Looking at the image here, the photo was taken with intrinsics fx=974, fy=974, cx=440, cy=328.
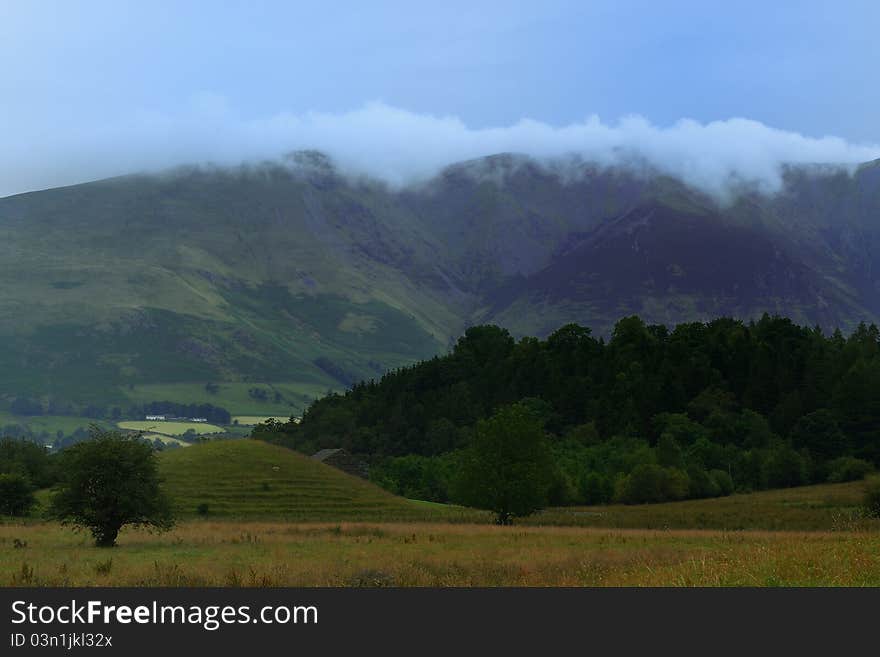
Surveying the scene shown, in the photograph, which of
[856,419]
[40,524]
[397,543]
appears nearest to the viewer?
[397,543]

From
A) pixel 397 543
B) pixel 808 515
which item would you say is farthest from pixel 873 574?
pixel 808 515

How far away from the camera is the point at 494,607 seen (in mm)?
23250

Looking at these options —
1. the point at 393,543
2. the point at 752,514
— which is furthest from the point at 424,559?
the point at 752,514

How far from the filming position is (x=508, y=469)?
98.4 m

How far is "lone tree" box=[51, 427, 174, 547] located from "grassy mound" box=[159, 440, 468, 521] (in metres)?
30.7

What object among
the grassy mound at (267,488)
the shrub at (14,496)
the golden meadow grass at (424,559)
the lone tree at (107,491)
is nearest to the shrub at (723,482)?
the grassy mound at (267,488)

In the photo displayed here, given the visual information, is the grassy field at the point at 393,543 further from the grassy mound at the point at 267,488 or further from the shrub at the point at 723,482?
the shrub at the point at 723,482

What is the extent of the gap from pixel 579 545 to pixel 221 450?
84982 mm

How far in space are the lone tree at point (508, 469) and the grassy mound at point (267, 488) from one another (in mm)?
7192

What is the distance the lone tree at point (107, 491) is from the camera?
67312mm

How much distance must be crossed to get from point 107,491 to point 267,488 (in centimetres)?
5226

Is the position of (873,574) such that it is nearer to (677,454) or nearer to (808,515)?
(808,515)

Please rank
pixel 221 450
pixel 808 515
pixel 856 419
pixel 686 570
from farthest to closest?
1. pixel 856 419
2. pixel 221 450
3. pixel 808 515
4. pixel 686 570

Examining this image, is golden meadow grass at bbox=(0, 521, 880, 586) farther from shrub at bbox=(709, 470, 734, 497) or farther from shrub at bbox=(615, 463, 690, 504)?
shrub at bbox=(709, 470, 734, 497)
